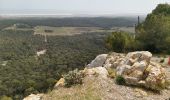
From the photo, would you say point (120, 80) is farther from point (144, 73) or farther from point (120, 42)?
point (120, 42)

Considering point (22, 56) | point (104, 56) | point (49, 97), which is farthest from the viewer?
point (22, 56)

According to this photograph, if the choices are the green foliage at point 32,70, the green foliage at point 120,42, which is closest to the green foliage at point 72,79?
the green foliage at point 120,42

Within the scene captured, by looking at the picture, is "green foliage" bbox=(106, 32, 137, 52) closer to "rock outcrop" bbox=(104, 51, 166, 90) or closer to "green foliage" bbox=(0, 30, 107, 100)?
"green foliage" bbox=(0, 30, 107, 100)

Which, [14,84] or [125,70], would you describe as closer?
[125,70]

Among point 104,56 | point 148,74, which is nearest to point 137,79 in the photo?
point 148,74

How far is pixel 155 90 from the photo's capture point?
29.5m

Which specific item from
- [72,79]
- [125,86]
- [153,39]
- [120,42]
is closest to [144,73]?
[125,86]

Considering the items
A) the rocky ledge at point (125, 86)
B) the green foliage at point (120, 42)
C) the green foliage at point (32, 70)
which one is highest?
the rocky ledge at point (125, 86)

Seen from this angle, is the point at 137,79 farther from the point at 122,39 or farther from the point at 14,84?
the point at 14,84

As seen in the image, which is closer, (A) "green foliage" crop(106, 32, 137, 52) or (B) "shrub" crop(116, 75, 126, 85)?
(B) "shrub" crop(116, 75, 126, 85)

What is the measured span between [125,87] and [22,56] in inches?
Result: 6213

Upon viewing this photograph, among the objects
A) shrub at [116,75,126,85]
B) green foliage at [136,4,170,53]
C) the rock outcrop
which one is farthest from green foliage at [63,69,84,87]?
green foliage at [136,4,170,53]

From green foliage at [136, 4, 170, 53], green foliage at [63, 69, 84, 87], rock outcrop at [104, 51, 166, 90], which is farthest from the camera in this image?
green foliage at [136, 4, 170, 53]

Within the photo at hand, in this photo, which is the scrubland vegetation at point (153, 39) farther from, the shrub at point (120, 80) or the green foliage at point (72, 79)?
the green foliage at point (72, 79)
